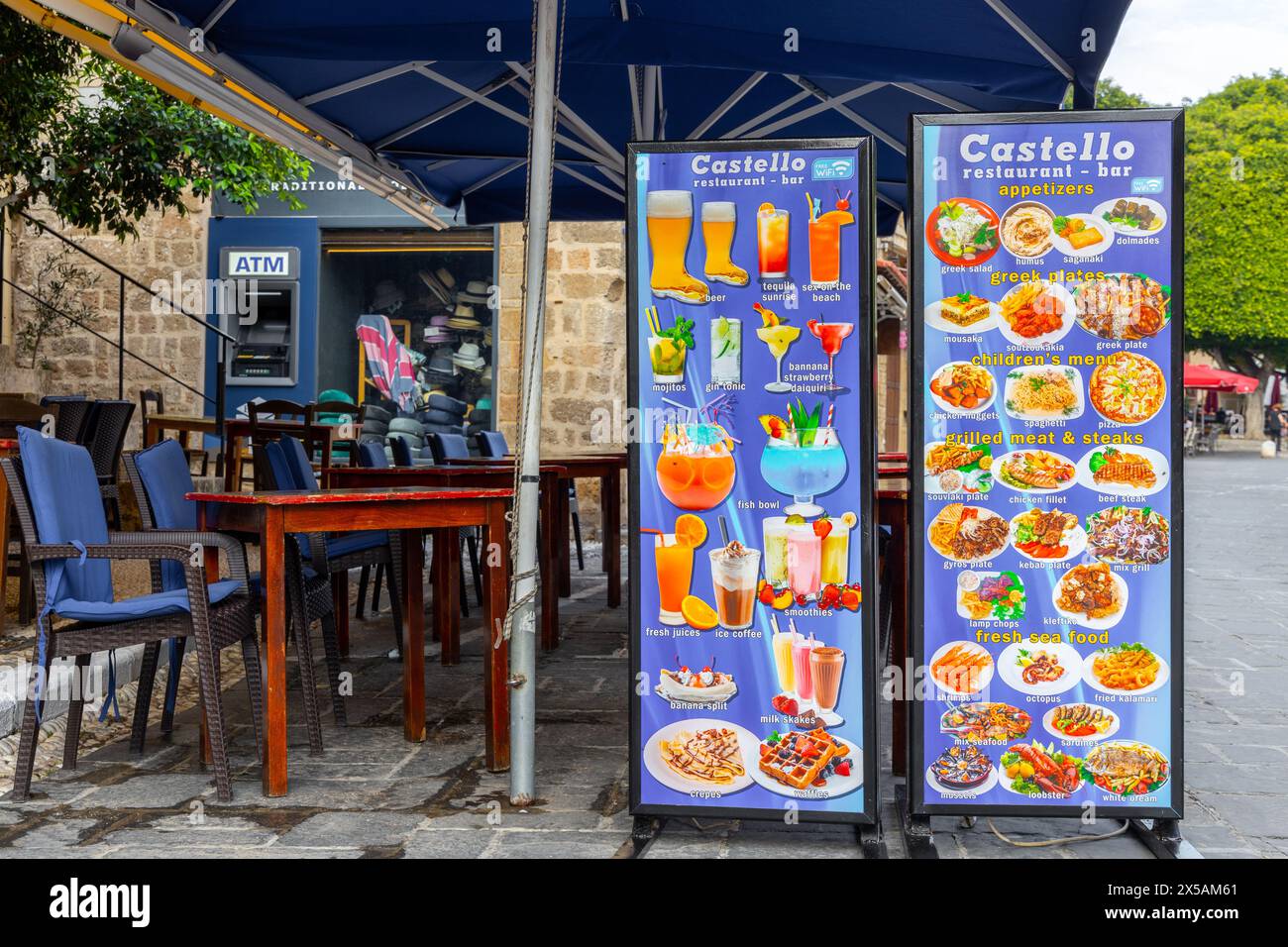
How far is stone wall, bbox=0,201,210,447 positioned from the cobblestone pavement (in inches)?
322

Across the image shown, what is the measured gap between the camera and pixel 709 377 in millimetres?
3490

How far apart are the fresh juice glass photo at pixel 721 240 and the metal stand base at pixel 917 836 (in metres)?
1.49

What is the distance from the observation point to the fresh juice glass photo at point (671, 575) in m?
3.50

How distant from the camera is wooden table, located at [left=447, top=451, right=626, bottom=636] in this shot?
279 inches

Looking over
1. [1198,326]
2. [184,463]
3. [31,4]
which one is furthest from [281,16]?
[1198,326]

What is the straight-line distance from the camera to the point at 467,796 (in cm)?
395

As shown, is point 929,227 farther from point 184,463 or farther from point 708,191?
point 184,463

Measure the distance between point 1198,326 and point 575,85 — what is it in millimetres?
37744

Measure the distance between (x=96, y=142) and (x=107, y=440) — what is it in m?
2.53

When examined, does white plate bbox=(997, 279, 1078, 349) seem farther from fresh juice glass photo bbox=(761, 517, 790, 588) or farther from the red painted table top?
the red painted table top

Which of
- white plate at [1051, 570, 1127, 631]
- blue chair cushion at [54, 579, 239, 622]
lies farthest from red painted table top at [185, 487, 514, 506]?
white plate at [1051, 570, 1127, 631]

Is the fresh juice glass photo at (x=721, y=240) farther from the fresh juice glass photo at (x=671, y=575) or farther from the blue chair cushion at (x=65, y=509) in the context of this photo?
the blue chair cushion at (x=65, y=509)

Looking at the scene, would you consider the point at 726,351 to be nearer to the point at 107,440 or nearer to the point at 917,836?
the point at 917,836

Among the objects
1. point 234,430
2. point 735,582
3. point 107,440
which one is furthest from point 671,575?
point 234,430
